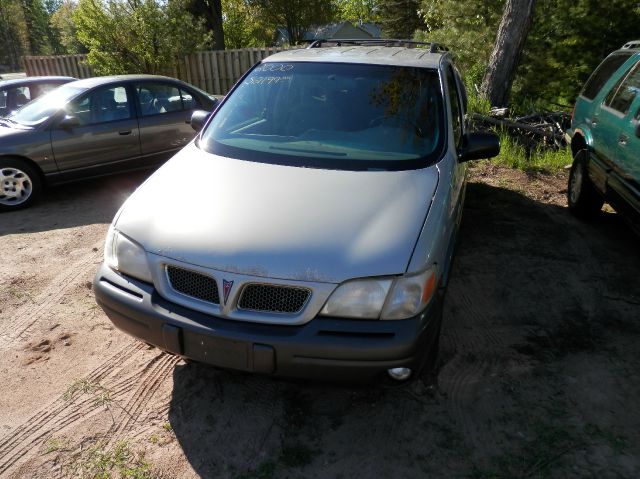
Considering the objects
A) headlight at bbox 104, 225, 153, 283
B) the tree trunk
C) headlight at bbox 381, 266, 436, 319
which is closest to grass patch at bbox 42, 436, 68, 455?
headlight at bbox 104, 225, 153, 283

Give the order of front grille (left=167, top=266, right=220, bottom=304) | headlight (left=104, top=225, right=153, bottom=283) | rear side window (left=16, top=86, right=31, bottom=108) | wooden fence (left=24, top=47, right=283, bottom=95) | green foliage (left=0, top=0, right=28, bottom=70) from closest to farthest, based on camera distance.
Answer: front grille (left=167, top=266, right=220, bottom=304)
headlight (left=104, top=225, right=153, bottom=283)
rear side window (left=16, top=86, right=31, bottom=108)
wooden fence (left=24, top=47, right=283, bottom=95)
green foliage (left=0, top=0, right=28, bottom=70)

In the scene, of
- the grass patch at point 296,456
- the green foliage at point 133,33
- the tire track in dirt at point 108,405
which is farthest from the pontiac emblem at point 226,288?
the green foliage at point 133,33

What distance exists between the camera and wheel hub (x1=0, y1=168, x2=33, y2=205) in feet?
20.0

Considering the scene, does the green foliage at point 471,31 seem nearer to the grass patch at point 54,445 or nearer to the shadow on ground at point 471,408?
the shadow on ground at point 471,408

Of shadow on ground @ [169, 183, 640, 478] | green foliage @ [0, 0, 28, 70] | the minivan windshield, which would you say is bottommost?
green foliage @ [0, 0, 28, 70]

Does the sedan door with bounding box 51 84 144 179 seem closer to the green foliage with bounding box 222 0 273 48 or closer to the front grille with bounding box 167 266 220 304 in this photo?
the front grille with bounding box 167 266 220 304

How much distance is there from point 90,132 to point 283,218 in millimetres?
4996

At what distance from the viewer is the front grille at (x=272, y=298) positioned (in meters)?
2.35

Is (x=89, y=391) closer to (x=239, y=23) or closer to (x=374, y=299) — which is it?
(x=374, y=299)

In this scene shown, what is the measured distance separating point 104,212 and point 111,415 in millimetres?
3800

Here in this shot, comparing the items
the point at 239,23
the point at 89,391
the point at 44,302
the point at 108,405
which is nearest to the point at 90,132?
the point at 44,302

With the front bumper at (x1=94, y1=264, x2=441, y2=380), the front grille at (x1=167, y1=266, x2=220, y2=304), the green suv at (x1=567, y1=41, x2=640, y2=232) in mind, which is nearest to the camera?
the front bumper at (x1=94, y1=264, x2=441, y2=380)

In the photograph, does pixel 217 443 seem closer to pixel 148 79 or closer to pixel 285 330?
pixel 285 330

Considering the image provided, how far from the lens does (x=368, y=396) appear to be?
2.96 m
